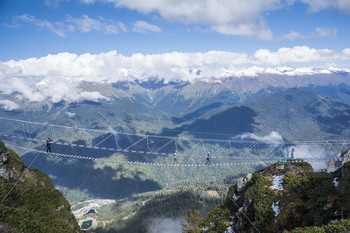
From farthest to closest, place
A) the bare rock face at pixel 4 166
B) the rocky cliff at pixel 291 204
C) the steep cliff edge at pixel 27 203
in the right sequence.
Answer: the bare rock face at pixel 4 166, the steep cliff edge at pixel 27 203, the rocky cliff at pixel 291 204

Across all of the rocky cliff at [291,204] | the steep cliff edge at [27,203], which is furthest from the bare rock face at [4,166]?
the rocky cliff at [291,204]

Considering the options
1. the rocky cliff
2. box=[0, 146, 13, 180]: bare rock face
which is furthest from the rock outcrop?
the rocky cliff

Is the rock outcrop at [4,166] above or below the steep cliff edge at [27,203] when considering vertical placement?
above

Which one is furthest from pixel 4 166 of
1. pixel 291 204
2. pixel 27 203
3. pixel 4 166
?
pixel 291 204

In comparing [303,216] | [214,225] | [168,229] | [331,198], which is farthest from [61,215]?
[168,229]

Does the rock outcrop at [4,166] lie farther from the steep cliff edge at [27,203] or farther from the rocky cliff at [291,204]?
the rocky cliff at [291,204]

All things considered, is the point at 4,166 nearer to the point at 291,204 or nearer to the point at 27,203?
the point at 27,203

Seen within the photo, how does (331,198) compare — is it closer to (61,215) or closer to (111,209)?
(61,215)

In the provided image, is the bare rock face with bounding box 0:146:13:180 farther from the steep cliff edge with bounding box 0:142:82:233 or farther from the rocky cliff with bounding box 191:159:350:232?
the rocky cliff with bounding box 191:159:350:232
